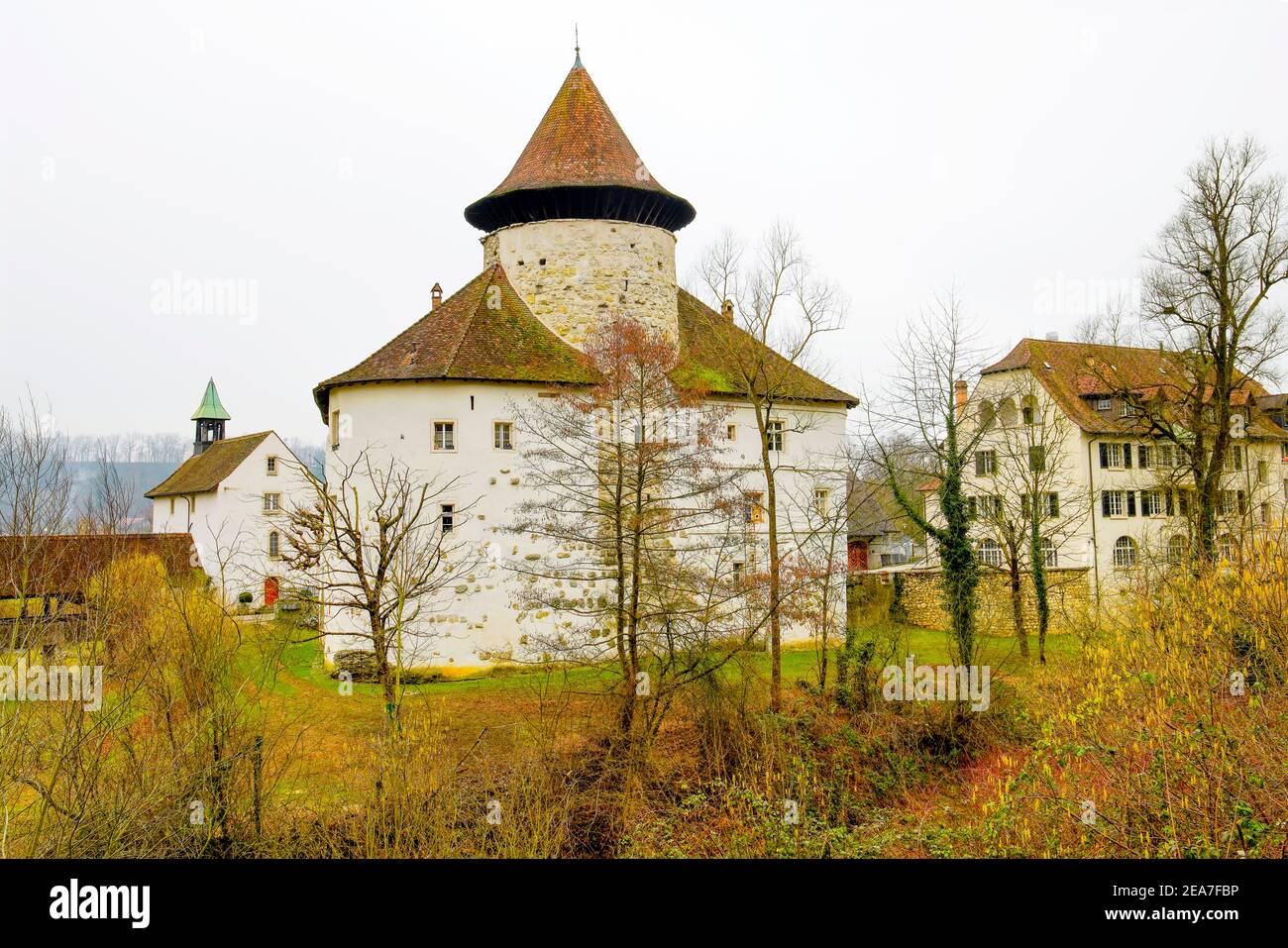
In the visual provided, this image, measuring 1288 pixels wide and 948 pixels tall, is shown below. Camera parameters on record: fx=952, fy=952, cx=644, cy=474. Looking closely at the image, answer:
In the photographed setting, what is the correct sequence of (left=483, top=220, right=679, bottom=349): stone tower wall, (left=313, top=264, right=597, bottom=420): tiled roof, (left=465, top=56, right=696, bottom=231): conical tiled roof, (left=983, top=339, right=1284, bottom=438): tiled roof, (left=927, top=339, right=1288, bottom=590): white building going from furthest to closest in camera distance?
1. (left=983, top=339, right=1284, bottom=438): tiled roof
2. (left=927, top=339, right=1288, bottom=590): white building
3. (left=465, top=56, right=696, bottom=231): conical tiled roof
4. (left=483, top=220, right=679, bottom=349): stone tower wall
5. (left=313, top=264, right=597, bottom=420): tiled roof

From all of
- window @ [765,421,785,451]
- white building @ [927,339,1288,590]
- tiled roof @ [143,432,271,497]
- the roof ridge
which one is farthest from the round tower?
tiled roof @ [143,432,271,497]

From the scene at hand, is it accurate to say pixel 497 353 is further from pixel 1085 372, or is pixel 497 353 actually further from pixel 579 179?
pixel 1085 372

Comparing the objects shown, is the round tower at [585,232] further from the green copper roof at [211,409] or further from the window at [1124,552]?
the green copper roof at [211,409]

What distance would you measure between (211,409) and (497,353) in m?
43.2

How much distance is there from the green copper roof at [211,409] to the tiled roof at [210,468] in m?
7.30

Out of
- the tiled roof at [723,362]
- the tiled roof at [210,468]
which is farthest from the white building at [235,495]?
the tiled roof at [723,362]

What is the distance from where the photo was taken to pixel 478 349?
78.4ft

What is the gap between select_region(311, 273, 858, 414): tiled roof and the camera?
23422 mm

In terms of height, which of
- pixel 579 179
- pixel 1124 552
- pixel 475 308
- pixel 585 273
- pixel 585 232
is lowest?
pixel 1124 552

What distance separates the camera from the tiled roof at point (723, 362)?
26000 millimetres

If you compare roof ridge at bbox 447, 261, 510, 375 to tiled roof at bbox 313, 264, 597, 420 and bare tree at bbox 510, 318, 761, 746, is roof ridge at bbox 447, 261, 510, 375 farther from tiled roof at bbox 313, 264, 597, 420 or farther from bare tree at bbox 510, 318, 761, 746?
bare tree at bbox 510, 318, 761, 746

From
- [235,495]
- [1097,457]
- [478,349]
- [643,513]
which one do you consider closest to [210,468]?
[235,495]
